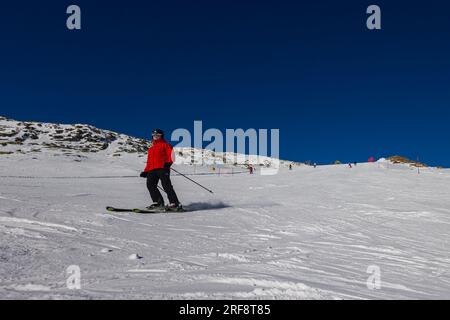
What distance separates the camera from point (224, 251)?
554 cm

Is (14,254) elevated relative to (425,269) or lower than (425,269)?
elevated

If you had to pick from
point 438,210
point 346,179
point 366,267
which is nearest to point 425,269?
point 366,267

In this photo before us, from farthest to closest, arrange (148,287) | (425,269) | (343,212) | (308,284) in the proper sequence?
1. (343,212)
2. (425,269)
3. (308,284)
4. (148,287)

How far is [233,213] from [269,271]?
5.63 metres

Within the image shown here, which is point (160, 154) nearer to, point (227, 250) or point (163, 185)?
point (163, 185)

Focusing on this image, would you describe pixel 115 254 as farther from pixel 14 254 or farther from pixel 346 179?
pixel 346 179

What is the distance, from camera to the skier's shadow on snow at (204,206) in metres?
11.2

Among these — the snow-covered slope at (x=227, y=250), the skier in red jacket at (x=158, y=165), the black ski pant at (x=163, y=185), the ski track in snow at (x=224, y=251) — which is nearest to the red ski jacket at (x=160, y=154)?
the skier in red jacket at (x=158, y=165)

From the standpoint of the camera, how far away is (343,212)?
11.1 metres

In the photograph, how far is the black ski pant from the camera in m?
10.4

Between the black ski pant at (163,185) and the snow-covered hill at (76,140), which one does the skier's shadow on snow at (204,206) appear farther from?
the snow-covered hill at (76,140)

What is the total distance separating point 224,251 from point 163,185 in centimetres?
533
